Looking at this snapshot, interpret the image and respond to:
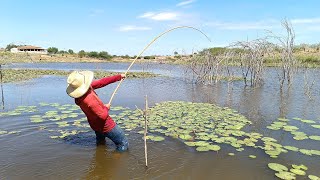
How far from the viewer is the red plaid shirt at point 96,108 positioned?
5.90 metres

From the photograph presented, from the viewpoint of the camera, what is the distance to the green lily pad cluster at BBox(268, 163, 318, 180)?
5246 mm

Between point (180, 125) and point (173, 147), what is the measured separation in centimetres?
169

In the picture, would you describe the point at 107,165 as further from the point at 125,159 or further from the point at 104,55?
the point at 104,55

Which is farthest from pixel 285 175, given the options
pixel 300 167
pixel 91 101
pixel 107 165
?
pixel 91 101

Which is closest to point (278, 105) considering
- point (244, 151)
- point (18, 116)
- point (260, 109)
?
point (260, 109)

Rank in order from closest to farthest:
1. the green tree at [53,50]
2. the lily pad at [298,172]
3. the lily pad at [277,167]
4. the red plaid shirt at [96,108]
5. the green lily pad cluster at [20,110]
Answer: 1. the lily pad at [298,172]
2. the lily pad at [277,167]
3. the red plaid shirt at [96,108]
4. the green lily pad cluster at [20,110]
5. the green tree at [53,50]

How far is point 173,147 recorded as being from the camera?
22.3 feet

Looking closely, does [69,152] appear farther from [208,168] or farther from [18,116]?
[18,116]

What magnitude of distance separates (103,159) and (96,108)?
41.3 inches

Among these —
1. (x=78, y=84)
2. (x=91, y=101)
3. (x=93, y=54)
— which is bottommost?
(x=91, y=101)

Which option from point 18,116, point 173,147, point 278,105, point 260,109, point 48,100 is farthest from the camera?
point 48,100

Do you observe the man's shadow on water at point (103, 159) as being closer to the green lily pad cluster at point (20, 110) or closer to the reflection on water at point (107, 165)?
the reflection on water at point (107, 165)

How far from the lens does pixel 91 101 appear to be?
590 cm

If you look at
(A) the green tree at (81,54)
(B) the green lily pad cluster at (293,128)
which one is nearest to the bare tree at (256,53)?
(B) the green lily pad cluster at (293,128)
